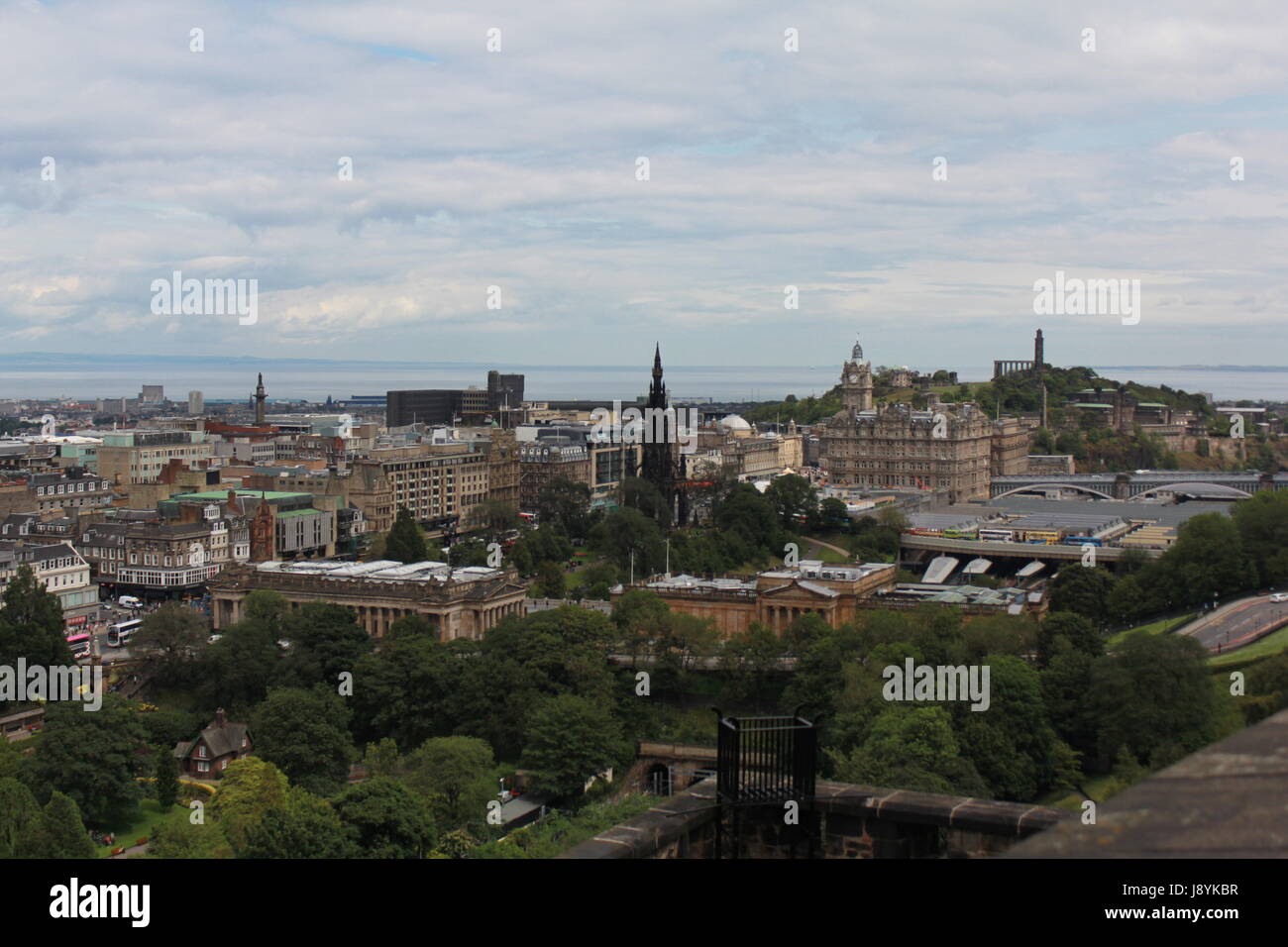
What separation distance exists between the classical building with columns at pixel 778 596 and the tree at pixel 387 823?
66.3 ft

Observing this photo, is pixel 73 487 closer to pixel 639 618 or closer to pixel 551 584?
pixel 551 584

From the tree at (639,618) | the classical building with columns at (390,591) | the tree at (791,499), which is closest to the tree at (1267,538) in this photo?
the tree at (639,618)

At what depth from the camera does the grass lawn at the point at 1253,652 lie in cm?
3659

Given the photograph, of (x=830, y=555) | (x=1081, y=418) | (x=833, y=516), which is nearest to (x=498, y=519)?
(x=830, y=555)

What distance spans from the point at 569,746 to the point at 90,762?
11.0m

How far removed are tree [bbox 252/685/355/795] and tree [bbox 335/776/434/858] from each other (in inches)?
267

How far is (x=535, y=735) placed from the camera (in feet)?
112

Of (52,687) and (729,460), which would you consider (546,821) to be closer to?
(52,687)

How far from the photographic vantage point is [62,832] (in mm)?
26141

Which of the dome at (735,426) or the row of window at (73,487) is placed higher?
the dome at (735,426)

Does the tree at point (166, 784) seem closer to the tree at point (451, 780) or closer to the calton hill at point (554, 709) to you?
the calton hill at point (554, 709)

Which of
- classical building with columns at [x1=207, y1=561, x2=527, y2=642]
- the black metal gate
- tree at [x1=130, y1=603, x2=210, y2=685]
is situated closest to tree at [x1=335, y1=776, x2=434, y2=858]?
tree at [x1=130, y1=603, x2=210, y2=685]
